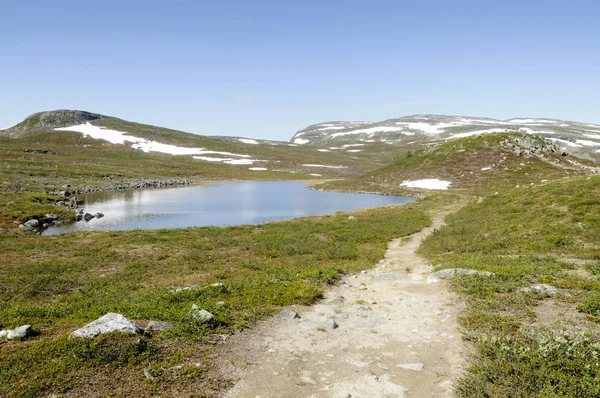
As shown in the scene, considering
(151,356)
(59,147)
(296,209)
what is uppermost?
(59,147)

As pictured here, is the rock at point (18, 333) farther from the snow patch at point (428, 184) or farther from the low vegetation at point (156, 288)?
the snow patch at point (428, 184)

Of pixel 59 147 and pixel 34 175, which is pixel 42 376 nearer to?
pixel 34 175

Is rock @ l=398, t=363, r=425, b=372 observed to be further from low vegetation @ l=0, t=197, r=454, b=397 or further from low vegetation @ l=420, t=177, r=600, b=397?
low vegetation @ l=0, t=197, r=454, b=397

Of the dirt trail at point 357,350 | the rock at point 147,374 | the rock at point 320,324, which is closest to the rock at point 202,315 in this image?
the dirt trail at point 357,350

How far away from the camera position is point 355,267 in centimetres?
2253

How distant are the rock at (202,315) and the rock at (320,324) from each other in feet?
10.4

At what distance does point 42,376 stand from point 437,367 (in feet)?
32.2

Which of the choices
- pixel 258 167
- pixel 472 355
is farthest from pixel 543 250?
pixel 258 167

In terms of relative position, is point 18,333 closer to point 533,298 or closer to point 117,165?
point 533,298

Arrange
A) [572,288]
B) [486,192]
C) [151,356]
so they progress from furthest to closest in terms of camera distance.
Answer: [486,192]
[572,288]
[151,356]

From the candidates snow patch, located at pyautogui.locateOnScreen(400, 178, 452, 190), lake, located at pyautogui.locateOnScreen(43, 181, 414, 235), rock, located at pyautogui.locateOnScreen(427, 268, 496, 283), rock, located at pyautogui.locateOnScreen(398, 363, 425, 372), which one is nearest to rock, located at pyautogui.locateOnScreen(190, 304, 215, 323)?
rock, located at pyautogui.locateOnScreen(398, 363, 425, 372)

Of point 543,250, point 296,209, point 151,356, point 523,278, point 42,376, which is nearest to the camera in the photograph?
point 42,376

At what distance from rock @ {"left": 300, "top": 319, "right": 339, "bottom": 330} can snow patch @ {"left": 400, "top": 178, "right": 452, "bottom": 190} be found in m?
74.2

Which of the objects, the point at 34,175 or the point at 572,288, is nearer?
the point at 572,288
